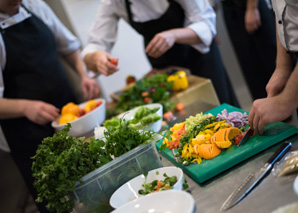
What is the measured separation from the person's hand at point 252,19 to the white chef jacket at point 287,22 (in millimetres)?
1591

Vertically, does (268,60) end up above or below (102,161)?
below

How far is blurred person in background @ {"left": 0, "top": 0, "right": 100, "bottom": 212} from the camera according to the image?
1815 mm

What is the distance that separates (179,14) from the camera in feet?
6.49

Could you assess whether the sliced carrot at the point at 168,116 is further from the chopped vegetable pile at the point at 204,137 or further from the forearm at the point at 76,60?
the forearm at the point at 76,60

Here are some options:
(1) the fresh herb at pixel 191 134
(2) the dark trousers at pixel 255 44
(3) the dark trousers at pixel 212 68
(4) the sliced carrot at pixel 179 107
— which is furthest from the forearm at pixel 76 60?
(1) the fresh herb at pixel 191 134

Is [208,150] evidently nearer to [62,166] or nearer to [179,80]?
[62,166]

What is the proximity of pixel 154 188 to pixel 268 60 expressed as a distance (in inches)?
82.6

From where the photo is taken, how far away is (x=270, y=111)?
95cm

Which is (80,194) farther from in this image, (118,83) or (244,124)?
(118,83)

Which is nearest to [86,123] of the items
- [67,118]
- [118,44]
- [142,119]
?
[67,118]

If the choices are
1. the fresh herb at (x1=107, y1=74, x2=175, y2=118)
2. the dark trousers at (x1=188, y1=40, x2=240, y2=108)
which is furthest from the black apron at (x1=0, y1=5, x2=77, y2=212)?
the dark trousers at (x1=188, y1=40, x2=240, y2=108)

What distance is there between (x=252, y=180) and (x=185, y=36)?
1134 millimetres

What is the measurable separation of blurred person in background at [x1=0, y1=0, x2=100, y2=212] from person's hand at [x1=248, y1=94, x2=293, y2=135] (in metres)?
1.17

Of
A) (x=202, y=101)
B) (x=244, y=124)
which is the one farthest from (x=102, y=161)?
(x=202, y=101)
